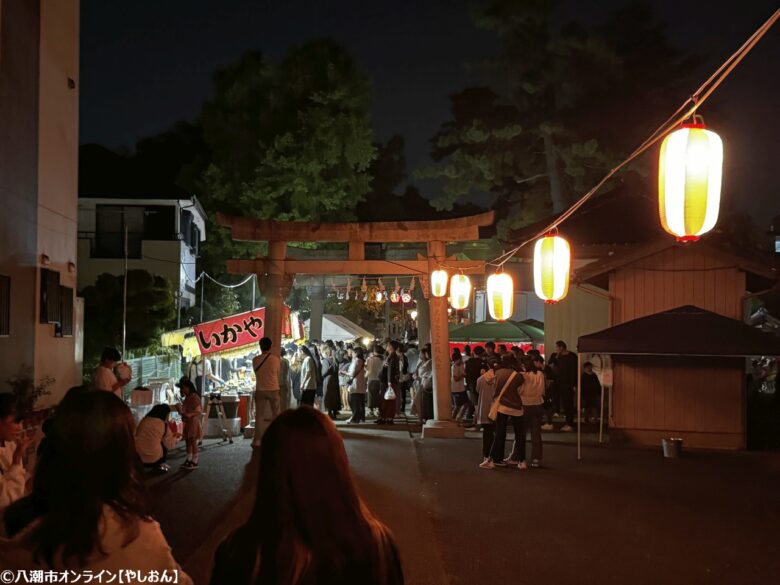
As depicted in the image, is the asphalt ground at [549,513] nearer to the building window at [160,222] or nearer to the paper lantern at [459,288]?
the paper lantern at [459,288]

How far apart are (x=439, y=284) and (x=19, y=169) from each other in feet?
28.7

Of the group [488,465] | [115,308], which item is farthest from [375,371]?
[488,465]

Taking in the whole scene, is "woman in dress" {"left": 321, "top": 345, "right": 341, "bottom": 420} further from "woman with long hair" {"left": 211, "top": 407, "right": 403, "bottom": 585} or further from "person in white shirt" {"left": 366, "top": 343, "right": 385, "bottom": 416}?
"woman with long hair" {"left": 211, "top": 407, "right": 403, "bottom": 585}

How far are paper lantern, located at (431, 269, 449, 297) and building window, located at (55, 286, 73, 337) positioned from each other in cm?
737

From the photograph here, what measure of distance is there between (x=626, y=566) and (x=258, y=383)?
337 inches

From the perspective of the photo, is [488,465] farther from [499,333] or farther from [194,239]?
[194,239]

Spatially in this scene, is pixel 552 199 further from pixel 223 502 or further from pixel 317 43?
pixel 223 502

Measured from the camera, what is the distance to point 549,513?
932cm

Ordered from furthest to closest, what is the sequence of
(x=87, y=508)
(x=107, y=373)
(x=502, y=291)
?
(x=502, y=291) < (x=107, y=373) < (x=87, y=508)

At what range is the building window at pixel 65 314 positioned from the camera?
1202 cm

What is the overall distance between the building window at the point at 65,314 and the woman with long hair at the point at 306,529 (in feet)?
34.2

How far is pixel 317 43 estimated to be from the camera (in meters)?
31.0

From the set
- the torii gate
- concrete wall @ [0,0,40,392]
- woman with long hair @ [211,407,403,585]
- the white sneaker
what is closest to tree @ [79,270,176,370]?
the torii gate

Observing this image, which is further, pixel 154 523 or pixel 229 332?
pixel 229 332
